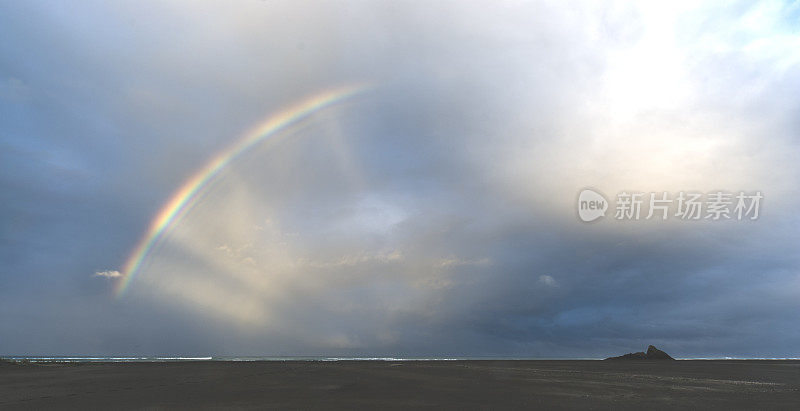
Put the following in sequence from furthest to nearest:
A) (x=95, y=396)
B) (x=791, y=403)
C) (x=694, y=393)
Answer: (x=694, y=393)
(x=95, y=396)
(x=791, y=403)

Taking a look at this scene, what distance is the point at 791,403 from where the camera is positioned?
20.4m

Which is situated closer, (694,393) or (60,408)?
(60,408)

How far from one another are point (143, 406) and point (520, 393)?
1776cm

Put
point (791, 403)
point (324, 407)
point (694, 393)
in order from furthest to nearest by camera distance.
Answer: point (694, 393) → point (791, 403) → point (324, 407)

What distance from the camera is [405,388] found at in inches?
1043

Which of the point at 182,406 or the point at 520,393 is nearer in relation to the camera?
the point at 182,406

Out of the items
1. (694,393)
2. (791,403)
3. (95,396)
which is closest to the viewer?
(791,403)

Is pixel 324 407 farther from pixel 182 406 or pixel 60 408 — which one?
pixel 60 408

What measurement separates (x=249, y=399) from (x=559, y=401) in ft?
47.1

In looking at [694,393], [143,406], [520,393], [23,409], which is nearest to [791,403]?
[694,393]

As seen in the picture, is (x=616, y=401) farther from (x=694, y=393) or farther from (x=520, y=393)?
(x=694, y=393)

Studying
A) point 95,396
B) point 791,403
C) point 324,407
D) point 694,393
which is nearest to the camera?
point 324,407

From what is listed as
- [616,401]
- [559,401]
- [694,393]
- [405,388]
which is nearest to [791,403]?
[694,393]

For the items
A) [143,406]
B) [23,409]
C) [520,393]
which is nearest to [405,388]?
Answer: [520,393]
